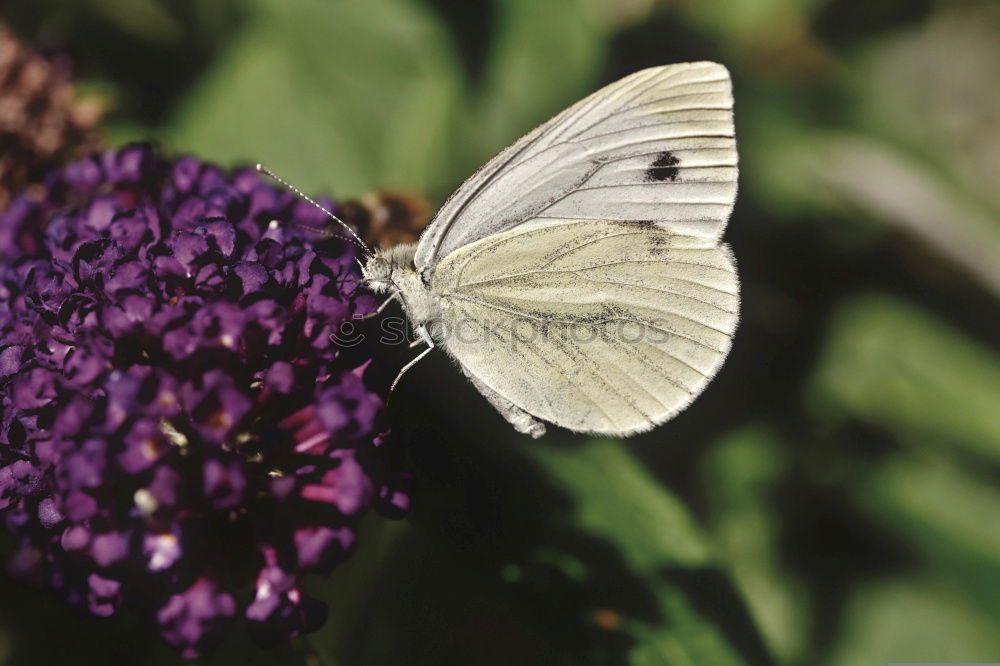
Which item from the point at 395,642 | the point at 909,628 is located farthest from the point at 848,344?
the point at 395,642

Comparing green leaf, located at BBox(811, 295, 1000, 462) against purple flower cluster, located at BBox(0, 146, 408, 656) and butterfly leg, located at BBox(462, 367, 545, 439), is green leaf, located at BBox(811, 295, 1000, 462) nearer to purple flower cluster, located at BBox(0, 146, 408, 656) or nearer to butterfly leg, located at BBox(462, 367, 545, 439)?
butterfly leg, located at BBox(462, 367, 545, 439)

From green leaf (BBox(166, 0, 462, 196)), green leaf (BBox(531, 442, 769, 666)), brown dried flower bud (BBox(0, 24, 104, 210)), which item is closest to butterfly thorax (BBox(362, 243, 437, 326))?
green leaf (BBox(531, 442, 769, 666))

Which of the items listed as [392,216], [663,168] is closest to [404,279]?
[392,216]

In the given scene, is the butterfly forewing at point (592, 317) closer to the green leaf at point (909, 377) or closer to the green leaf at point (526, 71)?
the green leaf at point (526, 71)

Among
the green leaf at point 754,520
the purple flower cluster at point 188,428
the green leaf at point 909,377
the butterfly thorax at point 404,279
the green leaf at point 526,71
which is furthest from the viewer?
the green leaf at point 909,377

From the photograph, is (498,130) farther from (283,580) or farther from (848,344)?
(283,580)

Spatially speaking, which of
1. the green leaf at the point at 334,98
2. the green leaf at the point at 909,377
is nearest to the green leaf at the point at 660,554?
the green leaf at the point at 334,98
